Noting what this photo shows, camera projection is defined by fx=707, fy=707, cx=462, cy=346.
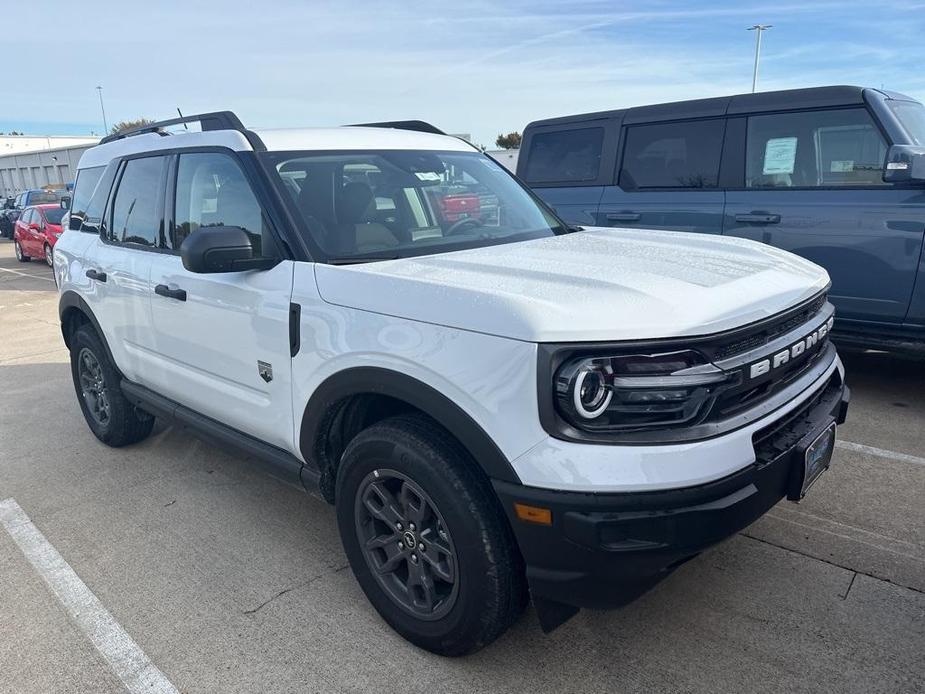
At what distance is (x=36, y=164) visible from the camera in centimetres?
5625

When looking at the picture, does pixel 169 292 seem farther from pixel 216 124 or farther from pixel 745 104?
pixel 745 104

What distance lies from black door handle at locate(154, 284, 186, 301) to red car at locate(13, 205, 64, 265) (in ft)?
47.9

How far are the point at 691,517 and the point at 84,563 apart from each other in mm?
2792

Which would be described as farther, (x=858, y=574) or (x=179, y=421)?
(x=179, y=421)

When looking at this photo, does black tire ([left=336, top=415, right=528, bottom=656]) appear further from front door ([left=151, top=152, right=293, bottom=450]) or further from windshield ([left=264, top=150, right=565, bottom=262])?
windshield ([left=264, top=150, right=565, bottom=262])

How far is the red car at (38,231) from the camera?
646 inches

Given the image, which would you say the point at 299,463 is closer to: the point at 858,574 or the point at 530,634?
the point at 530,634

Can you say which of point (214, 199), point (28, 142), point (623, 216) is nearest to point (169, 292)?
point (214, 199)

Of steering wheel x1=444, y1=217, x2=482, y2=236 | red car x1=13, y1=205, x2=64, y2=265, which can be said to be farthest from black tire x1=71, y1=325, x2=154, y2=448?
red car x1=13, y1=205, x2=64, y2=265

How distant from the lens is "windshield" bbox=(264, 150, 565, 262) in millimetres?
2879

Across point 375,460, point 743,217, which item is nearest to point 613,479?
point 375,460

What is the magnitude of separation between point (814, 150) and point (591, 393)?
4081mm

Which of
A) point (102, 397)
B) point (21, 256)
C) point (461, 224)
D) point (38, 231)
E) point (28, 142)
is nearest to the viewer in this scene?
point (461, 224)

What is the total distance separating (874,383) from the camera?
5289 millimetres
